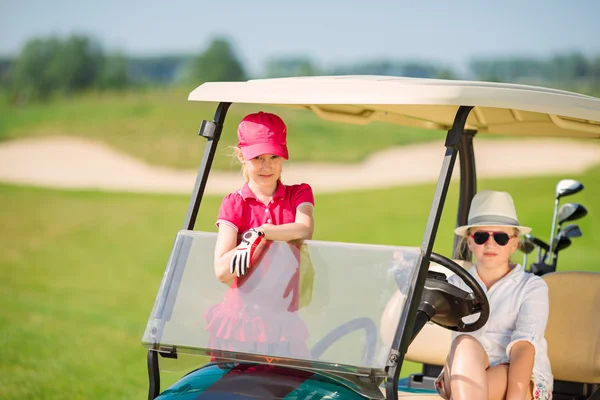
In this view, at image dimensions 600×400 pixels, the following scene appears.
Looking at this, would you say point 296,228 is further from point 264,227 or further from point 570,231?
point 570,231

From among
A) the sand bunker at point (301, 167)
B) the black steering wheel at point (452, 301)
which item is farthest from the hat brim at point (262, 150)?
the sand bunker at point (301, 167)

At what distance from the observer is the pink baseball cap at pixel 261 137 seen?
3.02 m

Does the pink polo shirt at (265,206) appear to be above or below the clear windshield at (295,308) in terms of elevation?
above

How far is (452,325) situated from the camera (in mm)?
3072

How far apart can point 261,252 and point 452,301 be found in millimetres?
687

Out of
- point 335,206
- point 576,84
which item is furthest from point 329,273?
point 576,84

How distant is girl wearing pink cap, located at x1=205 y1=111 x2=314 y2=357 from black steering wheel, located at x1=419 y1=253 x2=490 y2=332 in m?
0.46

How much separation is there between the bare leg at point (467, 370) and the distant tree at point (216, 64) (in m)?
37.7

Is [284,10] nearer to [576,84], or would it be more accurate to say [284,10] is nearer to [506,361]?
[576,84]

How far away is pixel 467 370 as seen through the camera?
9.79 feet

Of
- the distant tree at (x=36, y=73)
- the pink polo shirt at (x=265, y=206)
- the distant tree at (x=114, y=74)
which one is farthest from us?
the distant tree at (x=114, y=74)

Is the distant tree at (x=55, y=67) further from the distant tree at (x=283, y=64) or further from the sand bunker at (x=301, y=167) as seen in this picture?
the distant tree at (x=283, y=64)

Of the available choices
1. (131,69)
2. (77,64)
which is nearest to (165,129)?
(77,64)

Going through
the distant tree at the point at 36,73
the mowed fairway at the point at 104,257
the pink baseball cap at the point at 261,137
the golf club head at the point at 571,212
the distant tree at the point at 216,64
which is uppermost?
the distant tree at the point at 216,64
